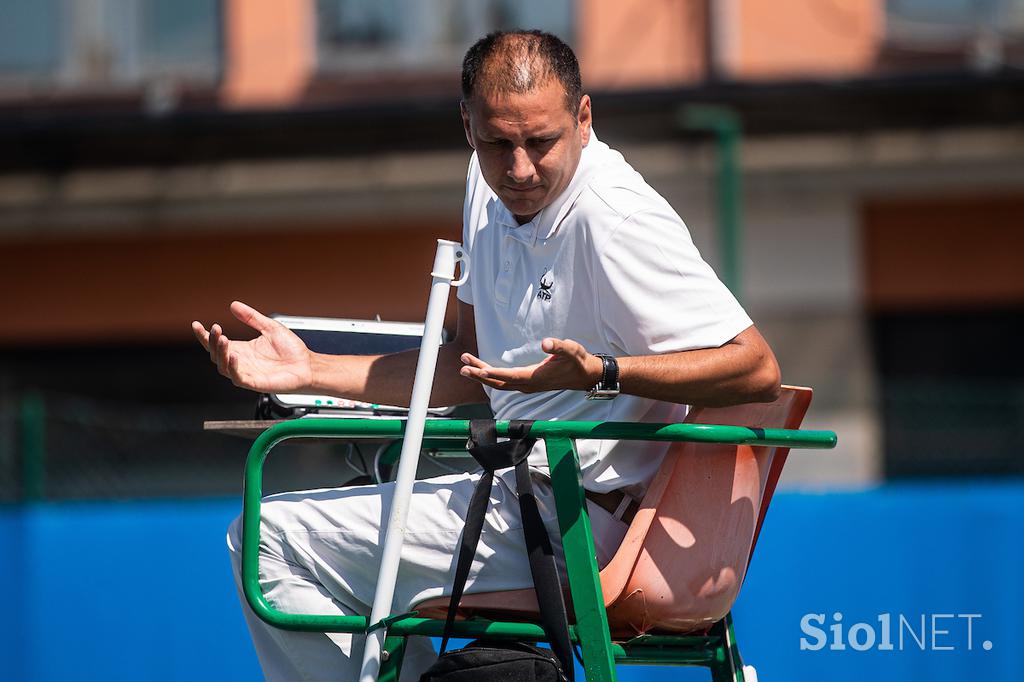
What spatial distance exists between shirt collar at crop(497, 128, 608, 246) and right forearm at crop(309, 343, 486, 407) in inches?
20.2

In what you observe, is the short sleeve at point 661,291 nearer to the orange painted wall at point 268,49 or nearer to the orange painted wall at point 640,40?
the orange painted wall at point 640,40

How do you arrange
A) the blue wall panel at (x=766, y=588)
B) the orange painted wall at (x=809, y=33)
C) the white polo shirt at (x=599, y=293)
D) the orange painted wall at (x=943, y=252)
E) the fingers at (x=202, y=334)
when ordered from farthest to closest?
the orange painted wall at (x=943, y=252) → the orange painted wall at (x=809, y=33) → the blue wall panel at (x=766, y=588) → the fingers at (x=202, y=334) → the white polo shirt at (x=599, y=293)

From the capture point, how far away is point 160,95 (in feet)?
36.3

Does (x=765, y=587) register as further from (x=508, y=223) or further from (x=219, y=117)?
(x=219, y=117)

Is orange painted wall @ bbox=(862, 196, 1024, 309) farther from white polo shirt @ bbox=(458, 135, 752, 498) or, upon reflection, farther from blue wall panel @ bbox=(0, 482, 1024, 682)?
white polo shirt @ bbox=(458, 135, 752, 498)

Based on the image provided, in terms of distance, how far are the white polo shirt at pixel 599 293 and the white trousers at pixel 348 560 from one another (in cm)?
21

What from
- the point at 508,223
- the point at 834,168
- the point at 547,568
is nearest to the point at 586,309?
the point at 508,223

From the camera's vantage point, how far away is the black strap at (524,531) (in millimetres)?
2518

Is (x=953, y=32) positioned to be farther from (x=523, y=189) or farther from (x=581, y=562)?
(x=581, y=562)

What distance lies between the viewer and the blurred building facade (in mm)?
10406

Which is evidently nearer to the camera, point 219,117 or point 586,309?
point 586,309

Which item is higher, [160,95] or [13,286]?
[160,95]

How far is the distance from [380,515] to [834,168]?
27.7 ft

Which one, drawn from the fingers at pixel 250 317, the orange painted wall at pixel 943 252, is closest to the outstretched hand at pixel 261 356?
the fingers at pixel 250 317
